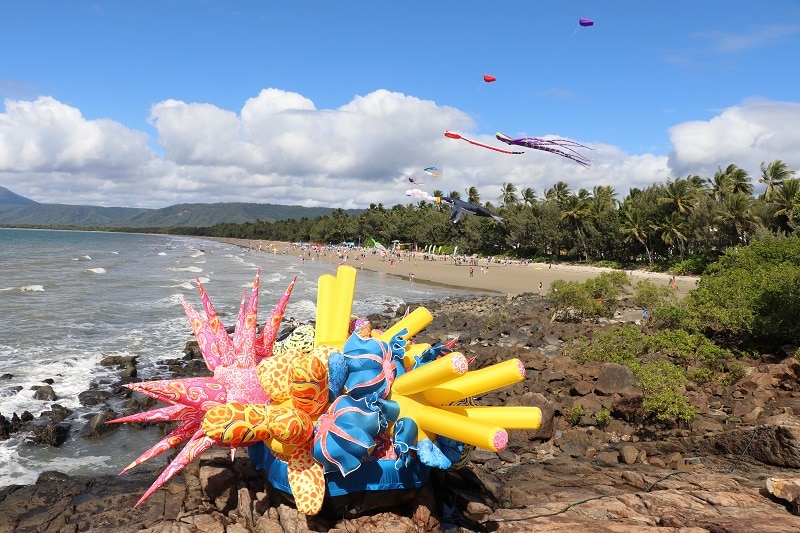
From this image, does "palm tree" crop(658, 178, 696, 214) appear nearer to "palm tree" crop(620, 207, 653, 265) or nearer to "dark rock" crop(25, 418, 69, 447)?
"palm tree" crop(620, 207, 653, 265)

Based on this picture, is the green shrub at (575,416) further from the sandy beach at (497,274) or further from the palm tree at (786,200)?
the palm tree at (786,200)

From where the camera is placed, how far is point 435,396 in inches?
246

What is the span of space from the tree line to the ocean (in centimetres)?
2626

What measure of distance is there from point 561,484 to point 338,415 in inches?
180

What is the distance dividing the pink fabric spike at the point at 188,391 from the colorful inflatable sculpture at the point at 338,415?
1cm

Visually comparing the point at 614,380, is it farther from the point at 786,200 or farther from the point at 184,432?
the point at 786,200

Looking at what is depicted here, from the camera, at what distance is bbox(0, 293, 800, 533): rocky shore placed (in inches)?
256

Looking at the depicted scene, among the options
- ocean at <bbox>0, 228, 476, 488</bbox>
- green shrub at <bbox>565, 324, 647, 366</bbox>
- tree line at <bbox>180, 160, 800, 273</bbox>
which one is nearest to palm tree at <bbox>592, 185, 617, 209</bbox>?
tree line at <bbox>180, 160, 800, 273</bbox>

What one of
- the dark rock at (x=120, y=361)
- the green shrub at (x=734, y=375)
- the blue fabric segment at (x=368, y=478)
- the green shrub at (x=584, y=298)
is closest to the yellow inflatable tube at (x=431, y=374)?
the blue fabric segment at (x=368, y=478)

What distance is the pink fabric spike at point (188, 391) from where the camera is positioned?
5.73m

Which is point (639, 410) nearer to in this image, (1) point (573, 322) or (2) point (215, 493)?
(2) point (215, 493)

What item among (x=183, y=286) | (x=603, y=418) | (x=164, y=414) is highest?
(x=164, y=414)

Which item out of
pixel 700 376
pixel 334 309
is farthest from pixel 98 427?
pixel 700 376

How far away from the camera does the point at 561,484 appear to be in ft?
27.7
